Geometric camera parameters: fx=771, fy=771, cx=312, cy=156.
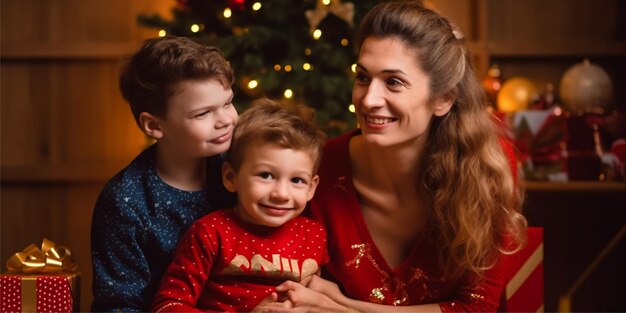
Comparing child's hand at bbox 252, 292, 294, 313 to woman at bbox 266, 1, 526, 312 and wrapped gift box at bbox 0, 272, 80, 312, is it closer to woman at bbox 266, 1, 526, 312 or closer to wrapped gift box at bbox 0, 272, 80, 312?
woman at bbox 266, 1, 526, 312

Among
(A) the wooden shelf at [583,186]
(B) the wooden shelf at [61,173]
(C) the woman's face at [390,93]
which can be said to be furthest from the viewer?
(B) the wooden shelf at [61,173]

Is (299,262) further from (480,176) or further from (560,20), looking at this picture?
(560,20)

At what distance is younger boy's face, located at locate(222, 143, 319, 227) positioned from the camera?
1.81 m

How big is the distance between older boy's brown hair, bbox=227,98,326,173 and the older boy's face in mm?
31

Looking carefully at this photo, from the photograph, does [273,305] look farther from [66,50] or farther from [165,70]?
[66,50]

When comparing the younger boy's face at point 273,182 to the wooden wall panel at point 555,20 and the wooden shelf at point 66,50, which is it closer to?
the wooden shelf at point 66,50

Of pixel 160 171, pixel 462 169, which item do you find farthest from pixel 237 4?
pixel 462 169

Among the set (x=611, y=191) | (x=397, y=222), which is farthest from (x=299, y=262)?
(x=611, y=191)

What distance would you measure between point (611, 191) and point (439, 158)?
1544mm

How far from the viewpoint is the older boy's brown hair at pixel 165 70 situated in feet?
6.05

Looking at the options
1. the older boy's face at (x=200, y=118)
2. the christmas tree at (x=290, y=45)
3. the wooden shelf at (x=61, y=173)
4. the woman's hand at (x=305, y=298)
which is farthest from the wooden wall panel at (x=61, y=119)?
the woman's hand at (x=305, y=298)

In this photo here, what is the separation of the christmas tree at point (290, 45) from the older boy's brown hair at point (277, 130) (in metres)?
0.96

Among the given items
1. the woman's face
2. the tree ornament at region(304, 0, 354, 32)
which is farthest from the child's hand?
the tree ornament at region(304, 0, 354, 32)

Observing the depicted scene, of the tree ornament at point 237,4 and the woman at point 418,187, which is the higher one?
the tree ornament at point 237,4
